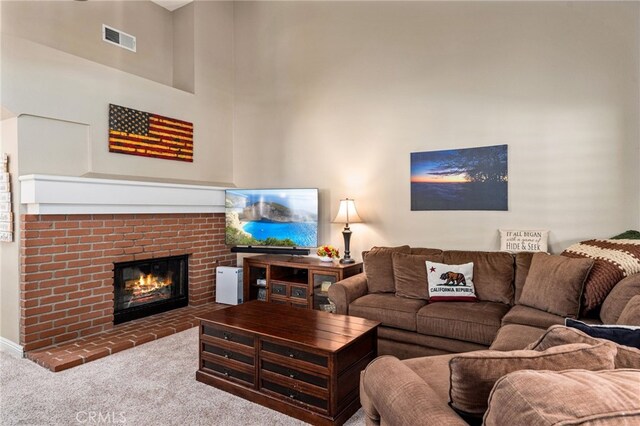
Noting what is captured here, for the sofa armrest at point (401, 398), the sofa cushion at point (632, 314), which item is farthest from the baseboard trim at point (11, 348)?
the sofa cushion at point (632, 314)

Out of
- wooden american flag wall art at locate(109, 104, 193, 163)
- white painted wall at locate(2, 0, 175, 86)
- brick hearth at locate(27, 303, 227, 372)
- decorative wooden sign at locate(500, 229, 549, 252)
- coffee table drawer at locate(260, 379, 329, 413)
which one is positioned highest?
white painted wall at locate(2, 0, 175, 86)

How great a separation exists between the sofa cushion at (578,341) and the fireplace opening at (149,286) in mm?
3922

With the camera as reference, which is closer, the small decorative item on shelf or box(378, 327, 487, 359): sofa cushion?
box(378, 327, 487, 359): sofa cushion

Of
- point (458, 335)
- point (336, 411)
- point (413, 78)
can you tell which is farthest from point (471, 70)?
point (336, 411)

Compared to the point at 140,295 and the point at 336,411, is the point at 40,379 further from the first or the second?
the point at 336,411

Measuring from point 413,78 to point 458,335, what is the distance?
258 centimetres

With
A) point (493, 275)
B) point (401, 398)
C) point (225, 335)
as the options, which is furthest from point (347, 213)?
point (401, 398)

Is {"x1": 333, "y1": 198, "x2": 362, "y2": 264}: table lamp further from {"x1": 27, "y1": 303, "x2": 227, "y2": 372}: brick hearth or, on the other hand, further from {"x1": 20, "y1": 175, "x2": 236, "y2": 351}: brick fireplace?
{"x1": 20, "y1": 175, "x2": 236, "y2": 351}: brick fireplace

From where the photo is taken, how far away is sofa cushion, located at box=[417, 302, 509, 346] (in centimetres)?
269

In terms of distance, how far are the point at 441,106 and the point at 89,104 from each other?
3.44 meters

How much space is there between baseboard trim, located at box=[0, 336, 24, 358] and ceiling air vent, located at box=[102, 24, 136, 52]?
3.22 m
